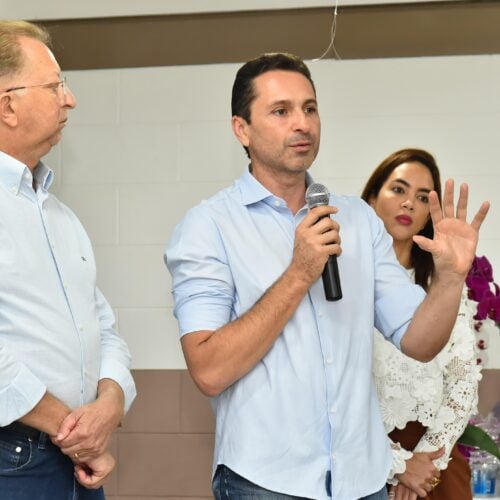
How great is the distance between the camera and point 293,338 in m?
2.08

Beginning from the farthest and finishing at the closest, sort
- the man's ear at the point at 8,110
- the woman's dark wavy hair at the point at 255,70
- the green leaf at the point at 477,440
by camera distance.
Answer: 1. the green leaf at the point at 477,440
2. the woman's dark wavy hair at the point at 255,70
3. the man's ear at the point at 8,110

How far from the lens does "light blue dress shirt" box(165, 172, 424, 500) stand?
2027mm

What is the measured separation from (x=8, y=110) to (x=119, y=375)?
658 millimetres

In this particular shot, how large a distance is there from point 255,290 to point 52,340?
0.45m

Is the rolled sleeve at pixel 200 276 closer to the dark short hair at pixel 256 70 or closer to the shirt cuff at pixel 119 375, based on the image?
the shirt cuff at pixel 119 375

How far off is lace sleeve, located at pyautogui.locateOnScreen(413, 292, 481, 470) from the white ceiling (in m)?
1.53

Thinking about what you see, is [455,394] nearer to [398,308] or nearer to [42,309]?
[398,308]

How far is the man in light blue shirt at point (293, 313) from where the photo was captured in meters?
2.01

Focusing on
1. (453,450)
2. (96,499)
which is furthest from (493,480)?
(96,499)

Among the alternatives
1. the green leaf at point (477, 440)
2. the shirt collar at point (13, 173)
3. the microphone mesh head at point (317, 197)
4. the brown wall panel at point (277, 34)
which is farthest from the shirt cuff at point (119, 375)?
the brown wall panel at point (277, 34)

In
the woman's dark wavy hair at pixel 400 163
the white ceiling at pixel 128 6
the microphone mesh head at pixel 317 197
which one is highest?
the white ceiling at pixel 128 6

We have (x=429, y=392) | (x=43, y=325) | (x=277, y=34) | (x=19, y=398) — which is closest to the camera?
(x=19, y=398)

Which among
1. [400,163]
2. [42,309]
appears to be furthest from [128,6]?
Result: [42,309]

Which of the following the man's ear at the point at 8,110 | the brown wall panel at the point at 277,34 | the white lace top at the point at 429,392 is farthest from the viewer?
the brown wall panel at the point at 277,34
